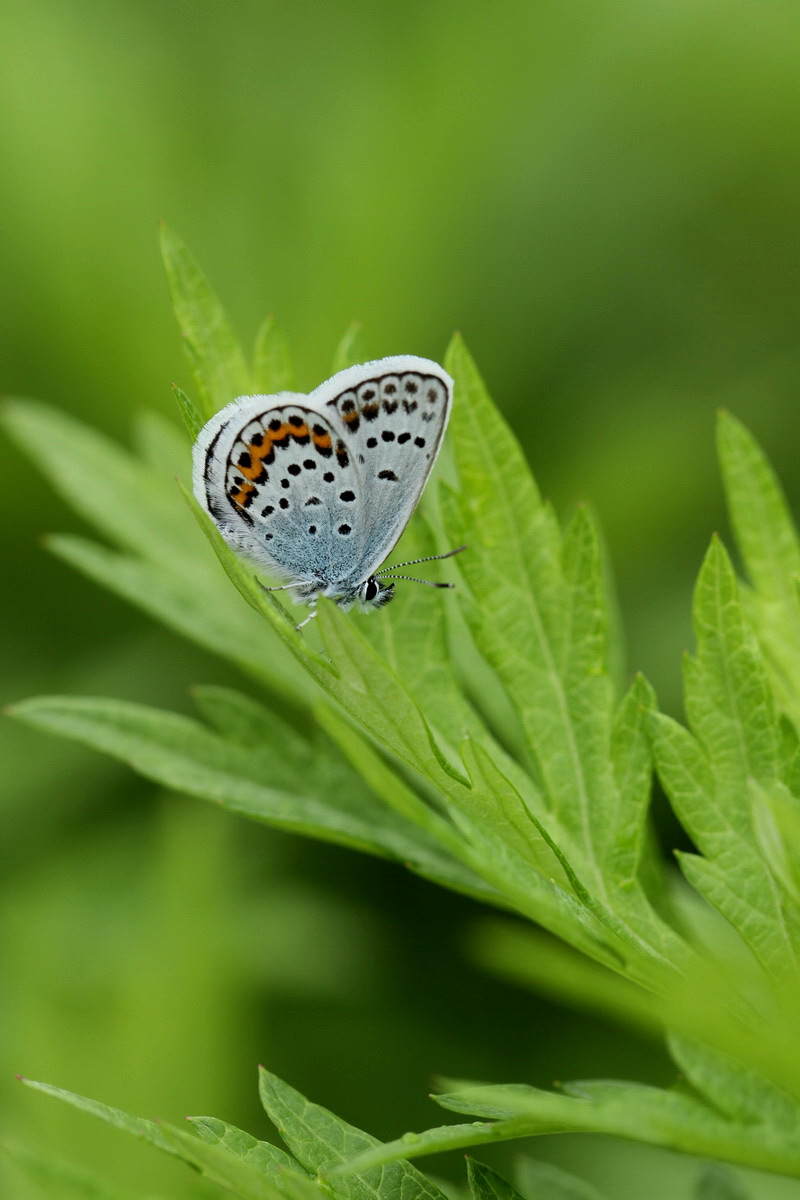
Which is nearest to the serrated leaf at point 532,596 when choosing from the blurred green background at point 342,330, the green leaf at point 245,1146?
the green leaf at point 245,1146

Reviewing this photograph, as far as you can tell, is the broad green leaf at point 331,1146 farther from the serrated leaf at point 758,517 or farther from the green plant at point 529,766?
the serrated leaf at point 758,517

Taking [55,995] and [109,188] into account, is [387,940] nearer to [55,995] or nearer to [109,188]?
[55,995]

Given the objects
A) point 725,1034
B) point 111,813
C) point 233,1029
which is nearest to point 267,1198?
point 725,1034

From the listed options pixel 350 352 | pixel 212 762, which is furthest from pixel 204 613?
pixel 350 352

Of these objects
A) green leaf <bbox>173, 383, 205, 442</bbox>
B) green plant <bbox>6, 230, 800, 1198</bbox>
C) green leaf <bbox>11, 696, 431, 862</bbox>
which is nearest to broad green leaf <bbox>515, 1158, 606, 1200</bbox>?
green plant <bbox>6, 230, 800, 1198</bbox>

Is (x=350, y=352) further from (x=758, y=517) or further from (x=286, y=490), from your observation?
(x=758, y=517)
